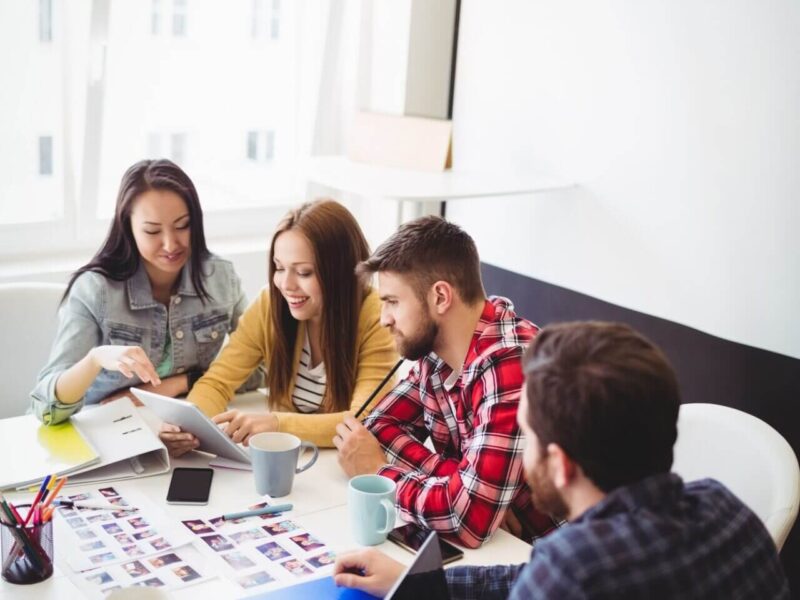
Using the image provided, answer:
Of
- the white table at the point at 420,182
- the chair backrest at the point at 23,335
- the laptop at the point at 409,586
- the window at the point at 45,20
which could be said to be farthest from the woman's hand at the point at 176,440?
the window at the point at 45,20

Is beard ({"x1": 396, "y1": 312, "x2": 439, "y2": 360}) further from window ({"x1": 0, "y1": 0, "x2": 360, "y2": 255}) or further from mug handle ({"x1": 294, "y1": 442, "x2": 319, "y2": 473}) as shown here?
window ({"x1": 0, "y1": 0, "x2": 360, "y2": 255})

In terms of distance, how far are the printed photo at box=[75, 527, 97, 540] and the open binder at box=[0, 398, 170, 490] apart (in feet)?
0.55

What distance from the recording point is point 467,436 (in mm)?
1651

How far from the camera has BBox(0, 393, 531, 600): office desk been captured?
4.16 feet

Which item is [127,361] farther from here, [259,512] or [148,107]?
[148,107]

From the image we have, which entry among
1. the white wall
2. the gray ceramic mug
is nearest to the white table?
the white wall

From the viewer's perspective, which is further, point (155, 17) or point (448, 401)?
point (155, 17)

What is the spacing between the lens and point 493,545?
146cm

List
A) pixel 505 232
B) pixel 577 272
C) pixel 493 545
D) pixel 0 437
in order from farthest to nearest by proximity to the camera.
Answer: pixel 505 232, pixel 577 272, pixel 0 437, pixel 493 545

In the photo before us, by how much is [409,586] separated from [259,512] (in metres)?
0.41

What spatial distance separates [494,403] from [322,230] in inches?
25.8

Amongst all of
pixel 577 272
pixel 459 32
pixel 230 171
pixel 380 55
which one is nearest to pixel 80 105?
pixel 230 171

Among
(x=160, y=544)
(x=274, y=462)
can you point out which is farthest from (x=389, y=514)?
(x=160, y=544)

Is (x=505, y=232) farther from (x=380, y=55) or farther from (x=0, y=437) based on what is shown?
(x=0, y=437)
